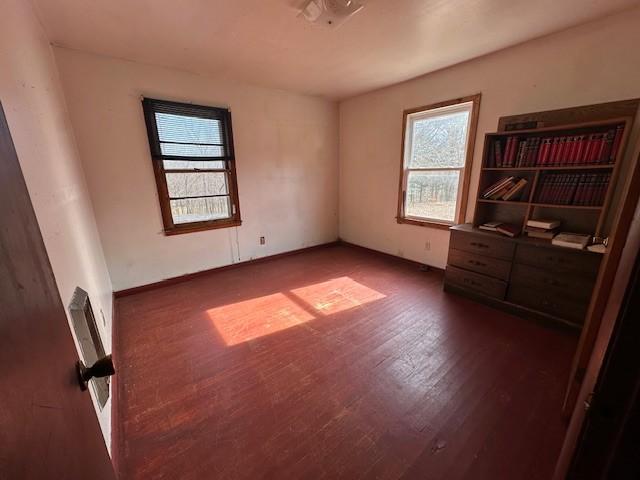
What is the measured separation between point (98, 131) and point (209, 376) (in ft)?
8.63

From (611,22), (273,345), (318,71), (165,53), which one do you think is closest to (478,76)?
(611,22)

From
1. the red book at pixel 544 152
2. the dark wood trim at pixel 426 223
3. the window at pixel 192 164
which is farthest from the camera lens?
the dark wood trim at pixel 426 223

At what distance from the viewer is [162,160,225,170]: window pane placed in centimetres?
300

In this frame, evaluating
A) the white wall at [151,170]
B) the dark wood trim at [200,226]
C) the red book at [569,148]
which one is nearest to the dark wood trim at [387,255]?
the white wall at [151,170]

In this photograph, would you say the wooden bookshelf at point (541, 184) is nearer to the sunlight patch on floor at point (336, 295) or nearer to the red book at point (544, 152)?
the red book at point (544, 152)

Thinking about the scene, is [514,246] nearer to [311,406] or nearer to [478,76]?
[478,76]

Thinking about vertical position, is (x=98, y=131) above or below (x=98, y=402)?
above

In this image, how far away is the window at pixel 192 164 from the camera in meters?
2.90

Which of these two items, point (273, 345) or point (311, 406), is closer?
point (311, 406)

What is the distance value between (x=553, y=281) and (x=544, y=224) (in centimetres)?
51

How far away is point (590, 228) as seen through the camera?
7.47ft

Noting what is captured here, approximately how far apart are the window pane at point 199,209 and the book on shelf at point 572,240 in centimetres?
358

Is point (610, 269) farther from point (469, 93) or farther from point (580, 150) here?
point (469, 93)

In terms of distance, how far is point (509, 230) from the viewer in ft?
8.02
